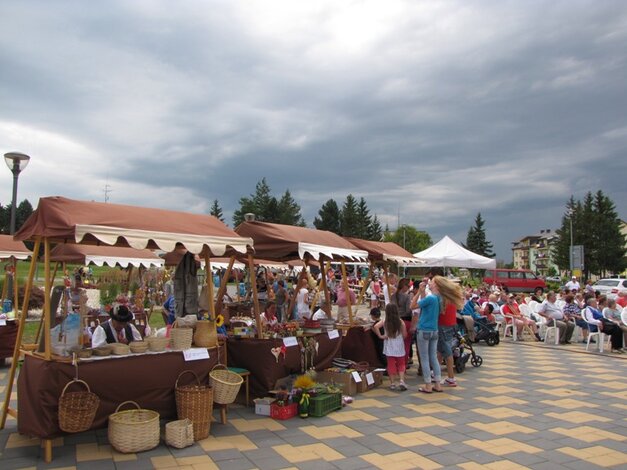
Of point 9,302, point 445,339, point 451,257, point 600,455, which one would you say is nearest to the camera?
point 600,455

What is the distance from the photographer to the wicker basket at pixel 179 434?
15.4ft

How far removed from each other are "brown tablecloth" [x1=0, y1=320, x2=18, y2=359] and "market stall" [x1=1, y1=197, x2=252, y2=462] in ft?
11.4

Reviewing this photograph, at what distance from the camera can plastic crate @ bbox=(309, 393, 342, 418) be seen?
5797 mm

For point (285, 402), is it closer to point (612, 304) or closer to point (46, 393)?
point (46, 393)

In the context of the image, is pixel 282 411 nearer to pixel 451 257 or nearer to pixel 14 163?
pixel 14 163

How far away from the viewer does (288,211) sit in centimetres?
7275

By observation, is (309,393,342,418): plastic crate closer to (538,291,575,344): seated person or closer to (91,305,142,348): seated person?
(91,305,142,348): seated person

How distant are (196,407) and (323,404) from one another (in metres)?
1.58

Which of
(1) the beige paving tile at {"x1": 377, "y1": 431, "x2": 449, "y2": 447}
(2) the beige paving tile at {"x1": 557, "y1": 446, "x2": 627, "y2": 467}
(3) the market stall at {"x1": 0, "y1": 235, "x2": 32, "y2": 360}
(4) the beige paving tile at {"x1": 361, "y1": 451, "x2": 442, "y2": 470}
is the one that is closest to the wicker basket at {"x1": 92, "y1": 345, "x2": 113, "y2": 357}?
(4) the beige paving tile at {"x1": 361, "y1": 451, "x2": 442, "y2": 470}

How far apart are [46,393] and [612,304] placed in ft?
39.3

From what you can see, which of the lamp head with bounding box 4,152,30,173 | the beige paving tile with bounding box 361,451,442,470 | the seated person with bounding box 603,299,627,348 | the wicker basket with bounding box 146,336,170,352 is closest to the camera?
the beige paving tile with bounding box 361,451,442,470

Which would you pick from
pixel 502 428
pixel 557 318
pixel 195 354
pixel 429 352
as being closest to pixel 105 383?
pixel 195 354

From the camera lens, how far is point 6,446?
468cm

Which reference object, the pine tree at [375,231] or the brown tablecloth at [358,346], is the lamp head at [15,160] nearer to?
the brown tablecloth at [358,346]
